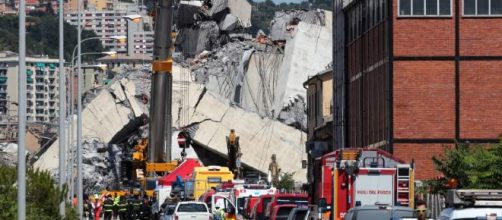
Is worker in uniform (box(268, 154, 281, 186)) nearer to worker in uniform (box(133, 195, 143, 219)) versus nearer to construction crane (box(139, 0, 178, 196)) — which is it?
construction crane (box(139, 0, 178, 196))

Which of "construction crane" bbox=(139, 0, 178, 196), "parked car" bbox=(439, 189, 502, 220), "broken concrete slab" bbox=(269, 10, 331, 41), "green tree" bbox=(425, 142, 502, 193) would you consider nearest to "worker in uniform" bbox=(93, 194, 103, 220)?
"construction crane" bbox=(139, 0, 178, 196)

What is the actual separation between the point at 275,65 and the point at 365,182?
91572 millimetres

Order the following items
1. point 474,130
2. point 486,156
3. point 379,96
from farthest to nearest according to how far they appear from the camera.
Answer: point 379,96 < point 474,130 < point 486,156

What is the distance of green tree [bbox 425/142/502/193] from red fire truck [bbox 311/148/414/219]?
3021 millimetres

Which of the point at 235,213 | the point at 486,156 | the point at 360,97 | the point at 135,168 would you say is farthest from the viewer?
Result: the point at 135,168

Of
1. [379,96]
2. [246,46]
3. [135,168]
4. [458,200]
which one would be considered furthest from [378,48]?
[246,46]

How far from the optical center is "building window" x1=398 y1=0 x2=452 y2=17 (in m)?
64.9

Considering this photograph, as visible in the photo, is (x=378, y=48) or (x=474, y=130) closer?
(x=474, y=130)

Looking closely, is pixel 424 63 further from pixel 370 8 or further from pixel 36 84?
pixel 36 84

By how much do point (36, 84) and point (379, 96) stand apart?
131 m

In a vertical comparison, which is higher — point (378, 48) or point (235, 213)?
point (378, 48)

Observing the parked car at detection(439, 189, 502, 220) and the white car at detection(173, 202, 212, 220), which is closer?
the parked car at detection(439, 189, 502, 220)

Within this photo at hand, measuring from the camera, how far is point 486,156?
147 ft

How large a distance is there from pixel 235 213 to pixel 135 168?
33.5 metres
